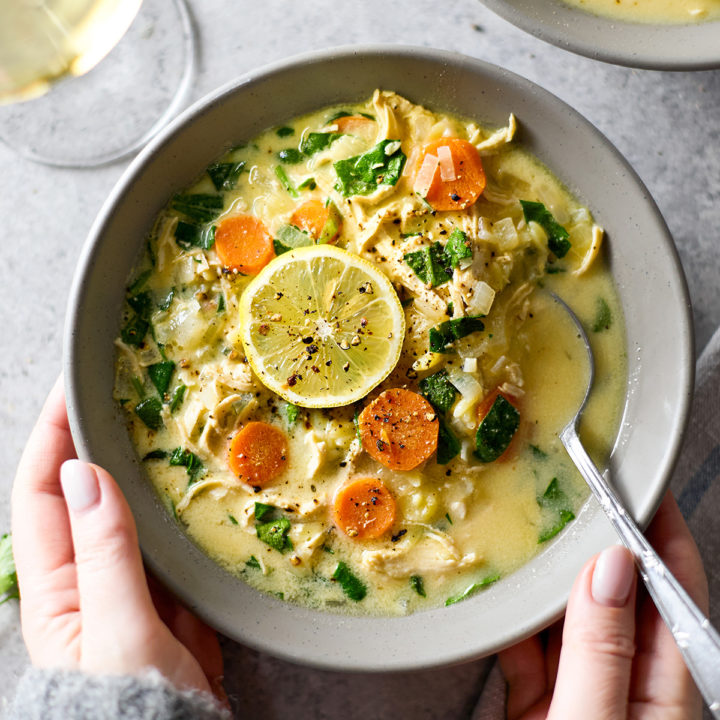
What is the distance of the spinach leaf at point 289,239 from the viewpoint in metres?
2.66

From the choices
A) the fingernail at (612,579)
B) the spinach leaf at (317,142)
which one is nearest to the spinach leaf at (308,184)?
the spinach leaf at (317,142)

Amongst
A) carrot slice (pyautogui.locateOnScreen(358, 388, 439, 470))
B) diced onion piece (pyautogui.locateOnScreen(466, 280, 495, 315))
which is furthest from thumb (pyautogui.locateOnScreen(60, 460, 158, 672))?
diced onion piece (pyautogui.locateOnScreen(466, 280, 495, 315))

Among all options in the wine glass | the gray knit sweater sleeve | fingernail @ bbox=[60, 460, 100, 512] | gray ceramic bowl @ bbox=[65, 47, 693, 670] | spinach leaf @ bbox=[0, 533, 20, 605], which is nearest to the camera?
the gray knit sweater sleeve

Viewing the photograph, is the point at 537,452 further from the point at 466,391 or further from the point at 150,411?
the point at 150,411

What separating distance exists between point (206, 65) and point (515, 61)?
1.13 metres

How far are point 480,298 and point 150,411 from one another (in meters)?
1.11

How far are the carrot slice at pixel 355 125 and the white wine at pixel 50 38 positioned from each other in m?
0.73

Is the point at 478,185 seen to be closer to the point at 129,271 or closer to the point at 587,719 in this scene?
the point at 129,271

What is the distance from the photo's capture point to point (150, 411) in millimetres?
2668

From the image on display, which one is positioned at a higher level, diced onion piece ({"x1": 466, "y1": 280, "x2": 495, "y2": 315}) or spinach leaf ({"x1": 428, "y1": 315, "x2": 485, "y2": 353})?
diced onion piece ({"x1": 466, "y1": 280, "x2": 495, "y2": 315})

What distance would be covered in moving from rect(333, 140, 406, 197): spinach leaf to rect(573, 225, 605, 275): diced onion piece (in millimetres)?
654

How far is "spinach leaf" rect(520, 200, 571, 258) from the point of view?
266 centimetres

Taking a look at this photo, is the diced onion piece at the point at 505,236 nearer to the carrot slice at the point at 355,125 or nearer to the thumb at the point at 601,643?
the carrot slice at the point at 355,125

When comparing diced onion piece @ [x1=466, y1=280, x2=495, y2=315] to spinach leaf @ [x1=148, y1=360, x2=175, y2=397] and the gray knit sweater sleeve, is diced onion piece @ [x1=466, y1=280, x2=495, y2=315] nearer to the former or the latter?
spinach leaf @ [x1=148, y1=360, x2=175, y2=397]
